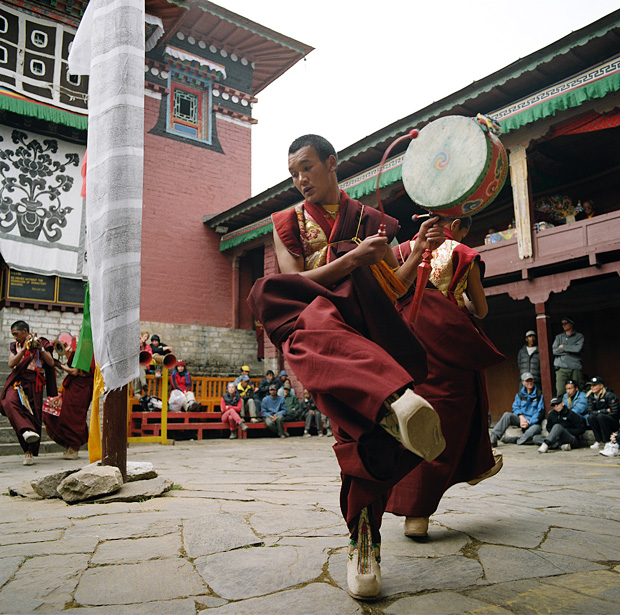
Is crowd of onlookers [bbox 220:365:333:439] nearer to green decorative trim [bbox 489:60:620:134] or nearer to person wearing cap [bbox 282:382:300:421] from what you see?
person wearing cap [bbox 282:382:300:421]

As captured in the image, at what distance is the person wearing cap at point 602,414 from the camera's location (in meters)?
6.92

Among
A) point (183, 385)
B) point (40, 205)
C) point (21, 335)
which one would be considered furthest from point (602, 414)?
point (40, 205)

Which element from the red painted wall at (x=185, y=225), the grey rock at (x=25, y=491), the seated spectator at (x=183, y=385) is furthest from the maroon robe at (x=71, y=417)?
the red painted wall at (x=185, y=225)

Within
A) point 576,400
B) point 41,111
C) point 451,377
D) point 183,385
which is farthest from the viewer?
point 183,385

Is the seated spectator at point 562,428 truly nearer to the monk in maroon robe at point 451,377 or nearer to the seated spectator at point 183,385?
the monk in maroon robe at point 451,377

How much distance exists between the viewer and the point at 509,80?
26.7ft

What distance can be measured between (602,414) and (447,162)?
5.82 metres

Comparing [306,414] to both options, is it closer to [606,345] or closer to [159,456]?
[159,456]

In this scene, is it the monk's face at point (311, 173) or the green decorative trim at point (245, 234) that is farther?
the green decorative trim at point (245, 234)

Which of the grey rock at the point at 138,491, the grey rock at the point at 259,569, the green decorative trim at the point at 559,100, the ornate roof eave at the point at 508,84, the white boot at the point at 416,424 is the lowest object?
the grey rock at the point at 138,491

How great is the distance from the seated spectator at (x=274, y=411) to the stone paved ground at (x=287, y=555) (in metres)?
6.97

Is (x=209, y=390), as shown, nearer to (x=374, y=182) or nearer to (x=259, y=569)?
(x=374, y=182)

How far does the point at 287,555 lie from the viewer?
206 centimetres

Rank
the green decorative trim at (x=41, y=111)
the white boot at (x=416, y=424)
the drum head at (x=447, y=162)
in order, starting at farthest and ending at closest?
the green decorative trim at (x=41, y=111), the drum head at (x=447, y=162), the white boot at (x=416, y=424)
